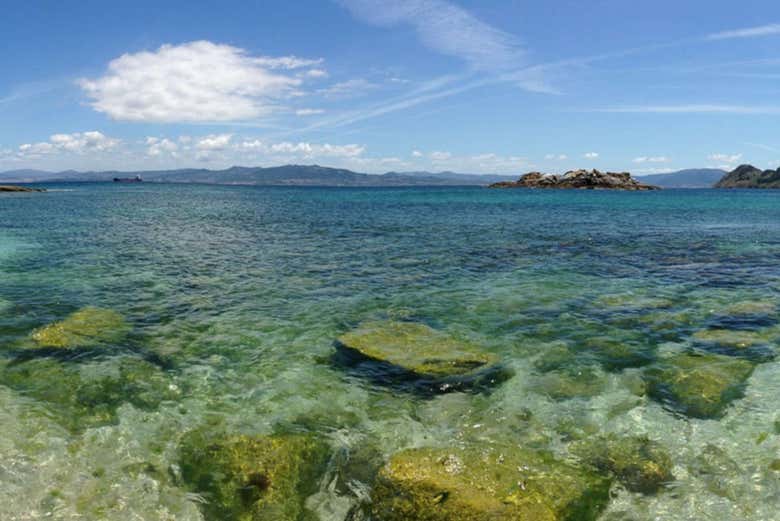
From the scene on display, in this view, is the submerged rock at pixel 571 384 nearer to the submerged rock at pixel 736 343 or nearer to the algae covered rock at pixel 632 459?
the algae covered rock at pixel 632 459

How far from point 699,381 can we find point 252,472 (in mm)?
11640

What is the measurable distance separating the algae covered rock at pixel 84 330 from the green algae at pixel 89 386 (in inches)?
49.9

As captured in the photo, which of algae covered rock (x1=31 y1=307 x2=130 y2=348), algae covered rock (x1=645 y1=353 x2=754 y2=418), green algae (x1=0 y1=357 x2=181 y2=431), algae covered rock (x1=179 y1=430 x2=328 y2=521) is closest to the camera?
algae covered rock (x1=179 y1=430 x2=328 y2=521)

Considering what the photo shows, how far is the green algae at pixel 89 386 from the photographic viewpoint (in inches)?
459

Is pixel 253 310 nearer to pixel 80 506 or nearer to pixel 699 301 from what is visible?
pixel 80 506

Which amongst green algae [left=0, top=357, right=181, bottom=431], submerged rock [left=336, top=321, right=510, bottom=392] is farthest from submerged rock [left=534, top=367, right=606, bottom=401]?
green algae [left=0, top=357, right=181, bottom=431]

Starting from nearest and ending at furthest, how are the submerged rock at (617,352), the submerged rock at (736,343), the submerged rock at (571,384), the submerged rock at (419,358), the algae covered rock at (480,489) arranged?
the algae covered rock at (480,489) → the submerged rock at (571,384) → the submerged rock at (419,358) → the submerged rock at (617,352) → the submerged rock at (736,343)

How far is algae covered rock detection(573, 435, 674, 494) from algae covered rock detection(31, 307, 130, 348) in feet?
48.1

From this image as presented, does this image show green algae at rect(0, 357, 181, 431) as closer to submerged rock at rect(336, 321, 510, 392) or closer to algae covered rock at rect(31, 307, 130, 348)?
algae covered rock at rect(31, 307, 130, 348)

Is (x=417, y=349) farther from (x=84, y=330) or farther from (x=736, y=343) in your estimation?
(x=84, y=330)

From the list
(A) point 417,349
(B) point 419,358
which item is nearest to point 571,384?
(B) point 419,358

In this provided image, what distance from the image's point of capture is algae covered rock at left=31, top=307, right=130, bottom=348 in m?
15.8

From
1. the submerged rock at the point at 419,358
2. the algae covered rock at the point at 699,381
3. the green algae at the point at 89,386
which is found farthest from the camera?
the submerged rock at the point at 419,358

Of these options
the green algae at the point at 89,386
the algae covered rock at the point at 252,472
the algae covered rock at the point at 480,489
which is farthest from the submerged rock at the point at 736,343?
the green algae at the point at 89,386
